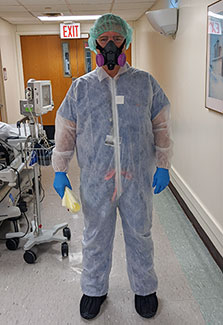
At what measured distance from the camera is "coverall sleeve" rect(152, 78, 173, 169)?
61.3 inches

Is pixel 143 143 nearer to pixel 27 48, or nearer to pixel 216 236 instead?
pixel 216 236

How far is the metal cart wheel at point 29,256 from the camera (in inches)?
84.2

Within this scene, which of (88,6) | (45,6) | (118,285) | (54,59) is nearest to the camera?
(118,285)

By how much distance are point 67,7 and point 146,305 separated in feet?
12.2

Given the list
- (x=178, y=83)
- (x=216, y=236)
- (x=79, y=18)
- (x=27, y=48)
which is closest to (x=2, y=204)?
(x=216, y=236)

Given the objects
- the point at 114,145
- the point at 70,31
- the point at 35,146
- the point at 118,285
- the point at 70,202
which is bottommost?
the point at 118,285

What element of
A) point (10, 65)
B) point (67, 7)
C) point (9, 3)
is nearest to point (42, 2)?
point (9, 3)

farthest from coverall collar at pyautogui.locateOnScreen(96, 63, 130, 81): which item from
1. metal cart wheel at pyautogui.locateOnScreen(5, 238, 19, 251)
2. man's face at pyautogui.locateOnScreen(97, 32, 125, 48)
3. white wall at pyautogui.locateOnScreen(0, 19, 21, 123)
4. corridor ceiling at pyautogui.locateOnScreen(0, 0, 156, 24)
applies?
white wall at pyautogui.locateOnScreen(0, 19, 21, 123)

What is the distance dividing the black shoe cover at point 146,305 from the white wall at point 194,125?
0.61 meters

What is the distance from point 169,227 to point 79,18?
3882 millimetres

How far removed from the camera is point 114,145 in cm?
147

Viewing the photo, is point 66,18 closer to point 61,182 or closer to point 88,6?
point 88,6

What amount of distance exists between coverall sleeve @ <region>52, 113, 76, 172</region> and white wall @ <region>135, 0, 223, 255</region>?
3.24 feet

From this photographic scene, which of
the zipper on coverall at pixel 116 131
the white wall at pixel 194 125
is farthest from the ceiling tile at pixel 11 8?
the zipper on coverall at pixel 116 131
